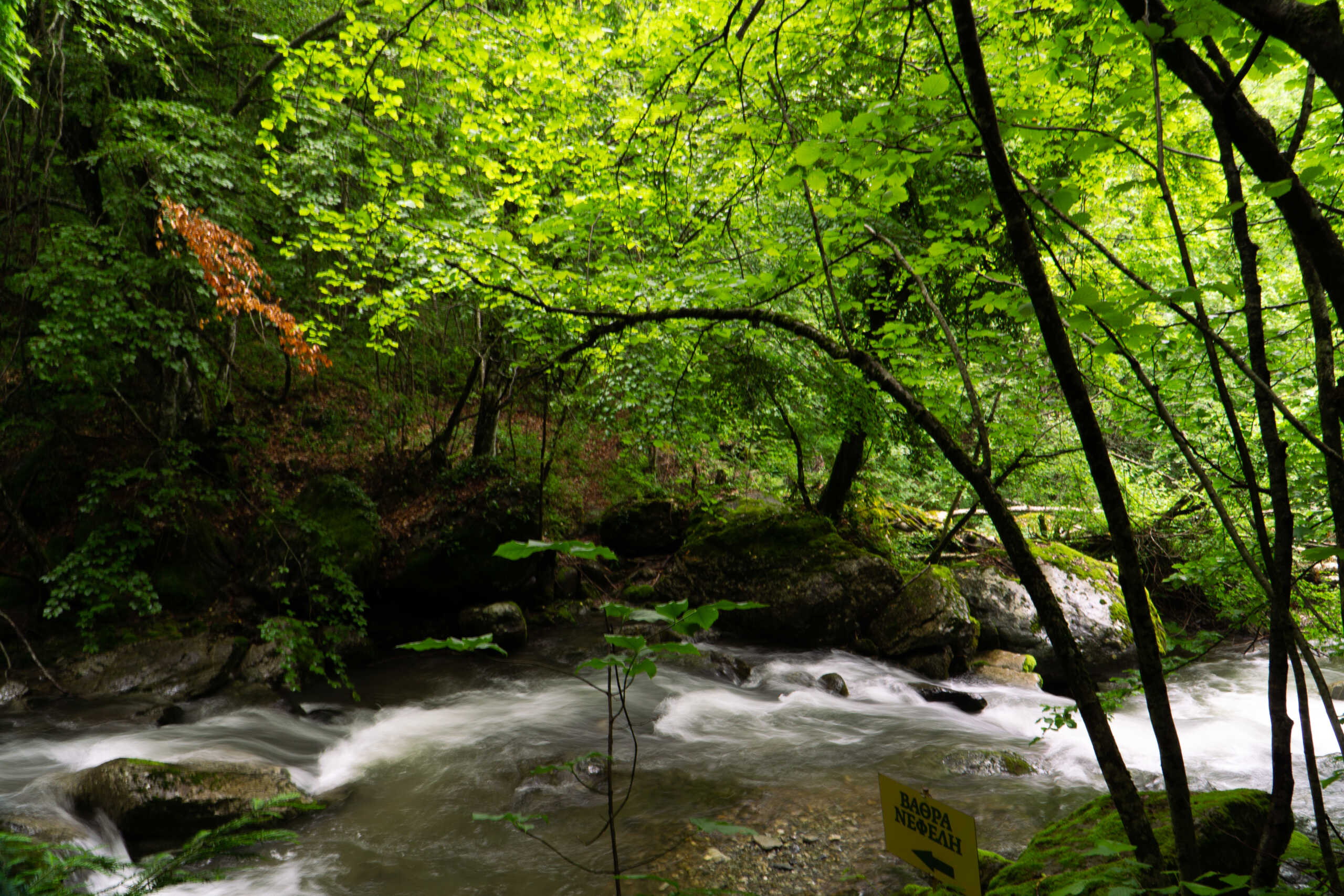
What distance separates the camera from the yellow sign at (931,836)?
6.51 feet

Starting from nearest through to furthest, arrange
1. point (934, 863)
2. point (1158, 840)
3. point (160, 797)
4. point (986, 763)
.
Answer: point (934, 863)
point (1158, 840)
point (160, 797)
point (986, 763)

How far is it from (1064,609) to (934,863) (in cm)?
753

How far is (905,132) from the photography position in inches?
92.4

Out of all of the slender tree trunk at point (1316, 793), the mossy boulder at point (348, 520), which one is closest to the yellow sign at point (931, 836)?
the slender tree trunk at point (1316, 793)

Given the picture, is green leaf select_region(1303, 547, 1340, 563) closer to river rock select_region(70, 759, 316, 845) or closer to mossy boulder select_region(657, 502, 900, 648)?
river rock select_region(70, 759, 316, 845)

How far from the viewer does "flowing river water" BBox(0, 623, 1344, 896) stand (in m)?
4.05

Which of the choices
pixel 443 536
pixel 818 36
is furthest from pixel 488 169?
pixel 443 536

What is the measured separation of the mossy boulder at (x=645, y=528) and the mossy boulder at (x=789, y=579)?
1.65 metres

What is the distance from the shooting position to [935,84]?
2.00 m

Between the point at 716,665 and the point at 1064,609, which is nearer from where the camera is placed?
the point at 716,665

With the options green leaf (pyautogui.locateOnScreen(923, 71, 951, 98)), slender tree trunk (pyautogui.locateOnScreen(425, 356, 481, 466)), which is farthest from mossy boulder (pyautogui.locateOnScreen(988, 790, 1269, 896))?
slender tree trunk (pyautogui.locateOnScreen(425, 356, 481, 466))

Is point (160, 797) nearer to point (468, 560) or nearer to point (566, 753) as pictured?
point (566, 753)

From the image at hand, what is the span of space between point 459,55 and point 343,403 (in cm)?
747

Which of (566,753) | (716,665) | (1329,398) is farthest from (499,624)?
(1329,398)
